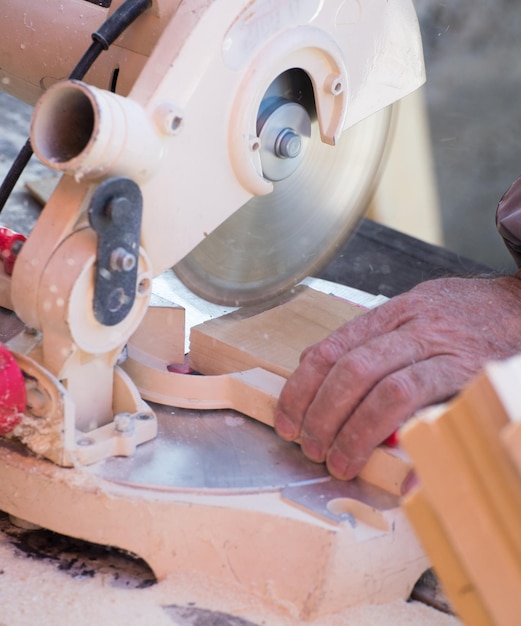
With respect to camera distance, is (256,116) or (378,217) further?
(378,217)

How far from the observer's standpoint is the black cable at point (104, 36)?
4.47 ft

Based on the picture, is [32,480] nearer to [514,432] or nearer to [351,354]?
[351,354]

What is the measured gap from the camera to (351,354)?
1.34 metres

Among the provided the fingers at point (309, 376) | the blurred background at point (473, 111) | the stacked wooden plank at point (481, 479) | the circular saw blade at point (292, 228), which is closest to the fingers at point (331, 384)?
the fingers at point (309, 376)

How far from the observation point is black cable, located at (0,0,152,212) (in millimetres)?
1361

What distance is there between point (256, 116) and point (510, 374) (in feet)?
2.86

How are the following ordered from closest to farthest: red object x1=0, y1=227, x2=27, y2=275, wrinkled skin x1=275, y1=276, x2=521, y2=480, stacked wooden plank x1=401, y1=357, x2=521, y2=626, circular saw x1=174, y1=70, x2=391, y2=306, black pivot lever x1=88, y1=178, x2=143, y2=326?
stacked wooden plank x1=401, y1=357, x2=521, y2=626
black pivot lever x1=88, y1=178, x2=143, y2=326
wrinkled skin x1=275, y1=276, x2=521, y2=480
red object x1=0, y1=227, x2=27, y2=275
circular saw x1=174, y1=70, x2=391, y2=306

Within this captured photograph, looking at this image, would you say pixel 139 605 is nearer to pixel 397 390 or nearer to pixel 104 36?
pixel 397 390

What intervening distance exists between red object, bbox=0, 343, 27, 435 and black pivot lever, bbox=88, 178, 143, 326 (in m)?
0.13

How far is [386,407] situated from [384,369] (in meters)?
0.07

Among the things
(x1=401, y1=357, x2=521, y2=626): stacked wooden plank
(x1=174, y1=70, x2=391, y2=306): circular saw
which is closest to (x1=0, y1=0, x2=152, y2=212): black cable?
(x1=174, y1=70, x2=391, y2=306): circular saw

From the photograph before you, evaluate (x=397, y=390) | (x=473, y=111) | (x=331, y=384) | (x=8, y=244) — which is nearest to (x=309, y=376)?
(x=331, y=384)

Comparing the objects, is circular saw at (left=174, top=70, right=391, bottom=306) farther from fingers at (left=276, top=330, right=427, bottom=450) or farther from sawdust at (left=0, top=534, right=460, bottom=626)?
sawdust at (left=0, top=534, right=460, bottom=626)

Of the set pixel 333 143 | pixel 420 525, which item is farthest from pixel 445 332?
pixel 420 525
